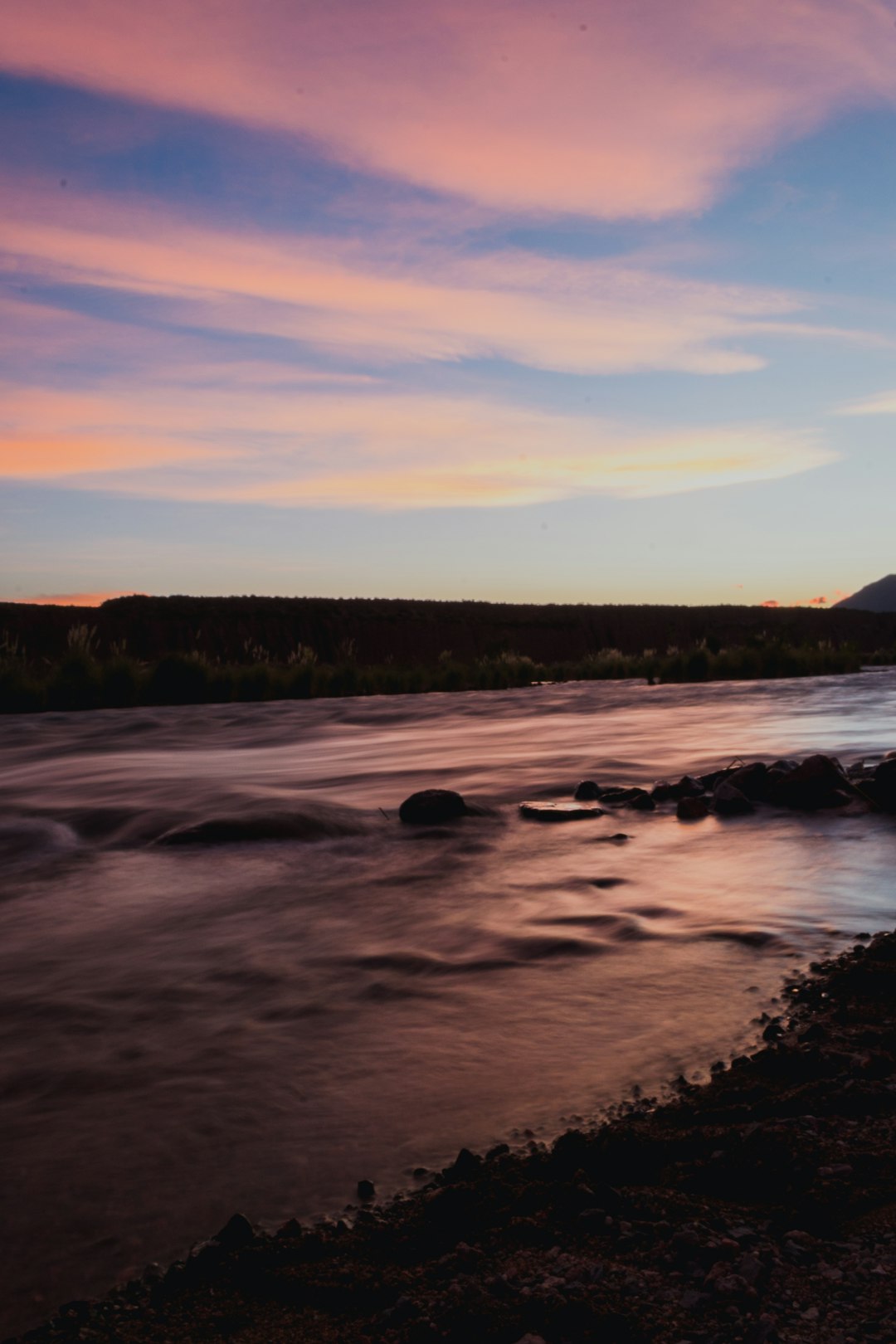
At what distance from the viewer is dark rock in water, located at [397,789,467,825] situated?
5.55 m

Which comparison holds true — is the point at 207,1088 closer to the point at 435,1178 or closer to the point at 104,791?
the point at 435,1178

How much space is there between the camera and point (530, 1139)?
6.58 feet

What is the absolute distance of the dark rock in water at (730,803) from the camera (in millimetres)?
5461

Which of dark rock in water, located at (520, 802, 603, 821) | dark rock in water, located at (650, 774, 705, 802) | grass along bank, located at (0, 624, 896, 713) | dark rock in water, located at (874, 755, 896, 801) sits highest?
grass along bank, located at (0, 624, 896, 713)

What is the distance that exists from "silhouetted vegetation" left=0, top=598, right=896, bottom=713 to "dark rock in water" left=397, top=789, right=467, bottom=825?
9457 mm

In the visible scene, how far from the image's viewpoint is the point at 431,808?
5.57 meters

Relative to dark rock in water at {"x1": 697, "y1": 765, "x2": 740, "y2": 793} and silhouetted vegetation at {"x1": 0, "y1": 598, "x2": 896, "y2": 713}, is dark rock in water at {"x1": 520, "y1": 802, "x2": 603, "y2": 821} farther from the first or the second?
silhouetted vegetation at {"x1": 0, "y1": 598, "x2": 896, "y2": 713}

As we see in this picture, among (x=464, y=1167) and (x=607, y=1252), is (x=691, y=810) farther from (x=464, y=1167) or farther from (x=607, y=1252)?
(x=607, y=1252)

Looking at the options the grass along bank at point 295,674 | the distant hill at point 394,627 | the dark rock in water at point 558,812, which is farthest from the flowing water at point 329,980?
the distant hill at point 394,627

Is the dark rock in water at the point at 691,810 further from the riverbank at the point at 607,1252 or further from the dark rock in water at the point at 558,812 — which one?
the riverbank at the point at 607,1252

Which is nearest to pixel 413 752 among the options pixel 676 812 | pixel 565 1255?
pixel 676 812

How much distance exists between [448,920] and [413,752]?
5.56 metres

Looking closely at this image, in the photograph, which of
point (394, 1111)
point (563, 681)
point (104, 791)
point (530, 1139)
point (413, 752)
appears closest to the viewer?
point (530, 1139)

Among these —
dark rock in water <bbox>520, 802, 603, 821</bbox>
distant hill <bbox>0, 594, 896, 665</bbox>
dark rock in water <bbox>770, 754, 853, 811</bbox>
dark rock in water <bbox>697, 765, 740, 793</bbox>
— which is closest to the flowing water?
dark rock in water <bbox>520, 802, 603, 821</bbox>
